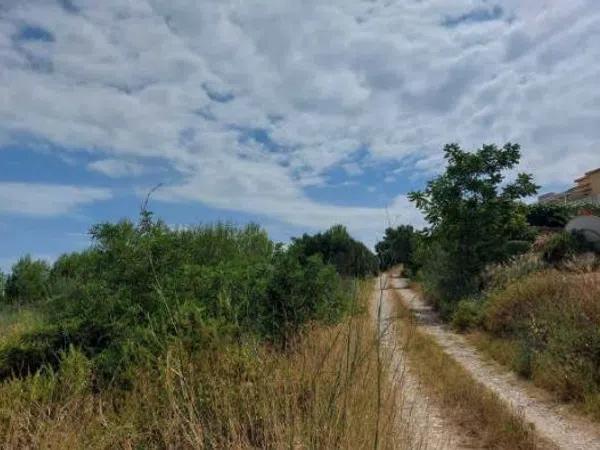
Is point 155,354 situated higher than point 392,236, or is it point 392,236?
point 392,236

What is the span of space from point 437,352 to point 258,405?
28.4 ft

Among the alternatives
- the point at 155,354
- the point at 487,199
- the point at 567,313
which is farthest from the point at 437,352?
the point at 487,199

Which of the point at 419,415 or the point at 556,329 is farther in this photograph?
the point at 556,329

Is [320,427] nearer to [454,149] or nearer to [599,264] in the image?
[599,264]

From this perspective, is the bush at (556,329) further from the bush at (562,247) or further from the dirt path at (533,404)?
the bush at (562,247)

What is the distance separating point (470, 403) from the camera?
762 centimetres

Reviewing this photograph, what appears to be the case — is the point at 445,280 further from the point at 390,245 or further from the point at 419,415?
the point at 390,245

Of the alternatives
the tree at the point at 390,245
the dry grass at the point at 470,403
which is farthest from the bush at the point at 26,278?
the tree at the point at 390,245

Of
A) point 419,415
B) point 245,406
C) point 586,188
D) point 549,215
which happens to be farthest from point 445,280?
point 586,188

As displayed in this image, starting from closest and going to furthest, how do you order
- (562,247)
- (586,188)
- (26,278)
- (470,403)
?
(470,403), (562,247), (26,278), (586,188)

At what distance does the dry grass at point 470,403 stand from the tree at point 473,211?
10247mm

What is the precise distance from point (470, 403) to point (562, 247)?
14.9 metres

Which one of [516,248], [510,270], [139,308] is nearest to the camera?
[139,308]

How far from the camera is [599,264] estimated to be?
54.7 feet
